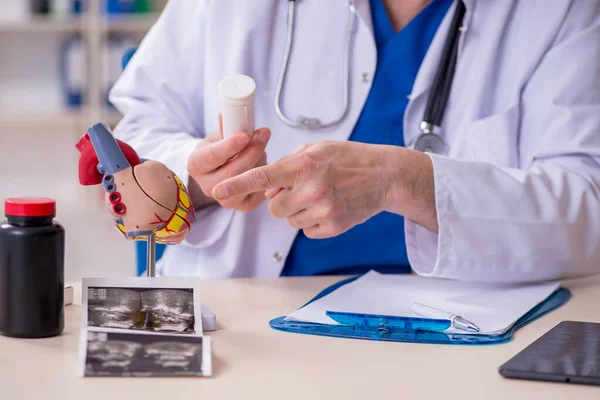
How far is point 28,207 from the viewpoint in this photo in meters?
0.75

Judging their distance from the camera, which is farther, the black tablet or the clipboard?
the clipboard

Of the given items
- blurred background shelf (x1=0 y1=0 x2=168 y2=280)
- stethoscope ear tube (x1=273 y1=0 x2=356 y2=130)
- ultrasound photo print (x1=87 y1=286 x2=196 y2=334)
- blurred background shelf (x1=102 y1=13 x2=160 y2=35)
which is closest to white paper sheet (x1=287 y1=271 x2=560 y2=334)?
ultrasound photo print (x1=87 y1=286 x2=196 y2=334)

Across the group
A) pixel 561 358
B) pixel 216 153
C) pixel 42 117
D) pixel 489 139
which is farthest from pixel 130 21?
pixel 561 358

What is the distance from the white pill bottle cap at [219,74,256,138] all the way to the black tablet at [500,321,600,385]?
422 millimetres

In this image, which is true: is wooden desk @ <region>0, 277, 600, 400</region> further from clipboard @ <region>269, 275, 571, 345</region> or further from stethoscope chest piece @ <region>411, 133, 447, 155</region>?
stethoscope chest piece @ <region>411, 133, 447, 155</region>

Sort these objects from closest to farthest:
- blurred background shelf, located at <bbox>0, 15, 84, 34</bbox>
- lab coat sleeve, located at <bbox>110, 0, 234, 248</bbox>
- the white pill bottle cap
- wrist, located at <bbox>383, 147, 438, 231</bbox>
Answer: the white pill bottle cap → wrist, located at <bbox>383, 147, 438, 231</bbox> → lab coat sleeve, located at <bbox>110, 0, 234, 248</bbox> → blurred background shelf, located at <bbox>0, 15, 84, 34</bbox>

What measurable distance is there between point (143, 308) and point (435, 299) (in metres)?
0.41

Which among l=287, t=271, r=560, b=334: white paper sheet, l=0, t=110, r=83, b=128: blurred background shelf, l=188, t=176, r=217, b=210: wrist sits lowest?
l=0, t=110, r=83, b=128: blurred background shelf

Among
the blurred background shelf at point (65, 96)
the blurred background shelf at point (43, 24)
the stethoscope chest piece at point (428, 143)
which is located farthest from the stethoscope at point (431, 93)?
the blurred background shelf at point (43, 24)

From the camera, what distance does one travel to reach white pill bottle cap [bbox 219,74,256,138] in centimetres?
90

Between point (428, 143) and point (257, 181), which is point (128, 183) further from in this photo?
point (428, 143)

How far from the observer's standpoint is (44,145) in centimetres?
376

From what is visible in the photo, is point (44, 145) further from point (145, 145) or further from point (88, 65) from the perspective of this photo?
point (145, 145)

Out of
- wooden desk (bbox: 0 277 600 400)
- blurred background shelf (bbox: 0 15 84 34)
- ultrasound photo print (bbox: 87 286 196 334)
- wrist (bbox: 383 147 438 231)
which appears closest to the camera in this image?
wooden desk (bbox: 0 277 600 400)
